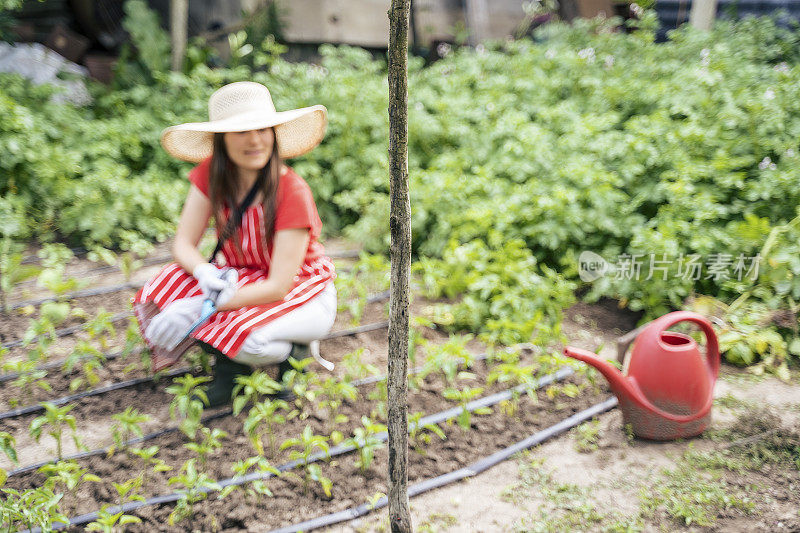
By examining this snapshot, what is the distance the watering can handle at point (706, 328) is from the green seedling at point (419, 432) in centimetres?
91

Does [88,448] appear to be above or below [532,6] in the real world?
below

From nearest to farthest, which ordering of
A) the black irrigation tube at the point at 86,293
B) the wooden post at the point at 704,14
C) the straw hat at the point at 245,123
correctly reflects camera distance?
the straw hat at the point at 245,123 < the black irrigation tube at the point at 86,293 < the wooden post at the point at 704,14

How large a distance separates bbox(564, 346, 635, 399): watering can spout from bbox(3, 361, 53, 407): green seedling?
2058 millimetres

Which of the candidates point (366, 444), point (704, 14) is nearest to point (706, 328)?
point (366, 444)

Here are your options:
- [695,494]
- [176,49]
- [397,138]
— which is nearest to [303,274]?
[397,138]

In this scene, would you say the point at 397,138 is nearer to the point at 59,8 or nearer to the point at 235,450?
the point at 235,450

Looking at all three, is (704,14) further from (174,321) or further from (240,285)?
(174,321)

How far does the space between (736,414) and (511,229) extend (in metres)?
1.64


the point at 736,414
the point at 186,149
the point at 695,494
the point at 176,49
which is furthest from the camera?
the point at 176,49

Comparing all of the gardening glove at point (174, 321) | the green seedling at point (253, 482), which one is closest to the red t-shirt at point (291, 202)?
the gardening glove at point (174, 321)

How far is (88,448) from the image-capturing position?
8.08ft

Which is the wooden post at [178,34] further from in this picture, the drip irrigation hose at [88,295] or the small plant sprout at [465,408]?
the small plant sprout at [465,408]

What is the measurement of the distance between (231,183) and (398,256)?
1.27m

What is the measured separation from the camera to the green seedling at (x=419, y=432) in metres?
2.43
